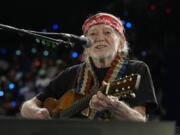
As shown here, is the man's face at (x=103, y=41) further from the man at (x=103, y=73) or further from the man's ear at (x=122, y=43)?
the man's ear at (x=122, y=43)

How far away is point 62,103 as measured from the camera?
7.22 feet

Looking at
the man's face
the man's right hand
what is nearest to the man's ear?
the man's face

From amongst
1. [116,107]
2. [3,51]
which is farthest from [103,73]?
[3,51]

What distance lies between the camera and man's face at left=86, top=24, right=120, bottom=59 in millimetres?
2195

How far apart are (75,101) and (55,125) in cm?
120

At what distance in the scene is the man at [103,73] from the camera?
1.96 m

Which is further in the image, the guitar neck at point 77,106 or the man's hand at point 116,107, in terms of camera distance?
the guitar neck at point 77,106

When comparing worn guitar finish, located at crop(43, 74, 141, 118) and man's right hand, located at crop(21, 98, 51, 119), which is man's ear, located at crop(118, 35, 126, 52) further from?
man's right hand, located at crop(21, 98, 51, 119)

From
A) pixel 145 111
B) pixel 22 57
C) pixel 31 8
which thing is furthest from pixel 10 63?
pixel 145 111

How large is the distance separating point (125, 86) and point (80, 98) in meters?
0.49

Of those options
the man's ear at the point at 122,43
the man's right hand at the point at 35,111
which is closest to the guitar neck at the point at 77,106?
the man's right hand at the point at 35,111

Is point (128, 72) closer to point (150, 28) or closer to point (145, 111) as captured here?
point (145, 111)

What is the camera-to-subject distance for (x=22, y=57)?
6777 millimetres

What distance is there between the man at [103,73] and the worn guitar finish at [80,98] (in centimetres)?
5
